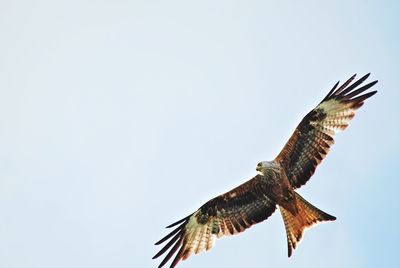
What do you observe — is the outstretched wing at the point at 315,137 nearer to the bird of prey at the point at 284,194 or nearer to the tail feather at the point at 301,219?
the bird of prey at the point at 284,194

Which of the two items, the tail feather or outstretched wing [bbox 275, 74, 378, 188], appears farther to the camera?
outstretched wing [bbox 275, 74, 378, 188]

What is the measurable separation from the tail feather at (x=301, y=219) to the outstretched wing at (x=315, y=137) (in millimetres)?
557

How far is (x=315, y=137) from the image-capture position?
10680 mm

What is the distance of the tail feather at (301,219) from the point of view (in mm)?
10078

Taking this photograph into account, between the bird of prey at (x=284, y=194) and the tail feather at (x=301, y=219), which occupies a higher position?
the bird of prey at (x=284, y=194)

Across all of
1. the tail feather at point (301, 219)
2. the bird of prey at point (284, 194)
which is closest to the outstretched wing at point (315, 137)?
the bird of prey at point (284, 194)

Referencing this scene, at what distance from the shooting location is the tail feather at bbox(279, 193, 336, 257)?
1008 cm

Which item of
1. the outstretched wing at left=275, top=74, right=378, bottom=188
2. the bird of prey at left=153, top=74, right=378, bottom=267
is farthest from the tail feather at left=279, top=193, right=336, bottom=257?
the outstretched wing at left=275, top=74, right=378, bottom=188

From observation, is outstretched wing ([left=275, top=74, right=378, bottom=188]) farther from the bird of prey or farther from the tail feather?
the tail feather

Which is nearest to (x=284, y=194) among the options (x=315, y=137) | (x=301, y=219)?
(x=301, y=219)

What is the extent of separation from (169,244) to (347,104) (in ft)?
12.6

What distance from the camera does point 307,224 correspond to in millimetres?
10156

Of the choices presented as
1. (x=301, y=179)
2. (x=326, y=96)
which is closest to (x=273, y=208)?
(x=301, y=179)

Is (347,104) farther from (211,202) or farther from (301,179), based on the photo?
(211,202)
